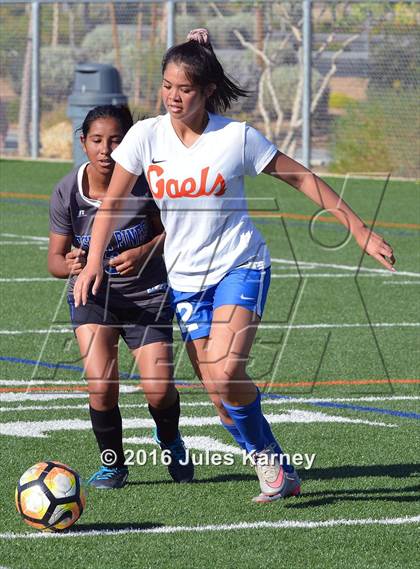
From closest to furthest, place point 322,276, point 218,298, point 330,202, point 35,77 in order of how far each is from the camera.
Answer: point 330,202 → point 218,298 → point 322,276 → point 35,77

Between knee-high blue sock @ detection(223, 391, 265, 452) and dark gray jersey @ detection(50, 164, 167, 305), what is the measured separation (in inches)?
32.8

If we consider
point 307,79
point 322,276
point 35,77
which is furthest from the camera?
point 35,77

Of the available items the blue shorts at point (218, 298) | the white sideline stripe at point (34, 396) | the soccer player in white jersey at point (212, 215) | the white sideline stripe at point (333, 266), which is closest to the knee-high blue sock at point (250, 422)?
the soccer player in white jersey at point (212, 215)

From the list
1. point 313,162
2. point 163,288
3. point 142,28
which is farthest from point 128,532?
point 142,28

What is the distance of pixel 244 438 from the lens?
6.93 m

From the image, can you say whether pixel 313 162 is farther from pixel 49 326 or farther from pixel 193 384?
pixel 193 384

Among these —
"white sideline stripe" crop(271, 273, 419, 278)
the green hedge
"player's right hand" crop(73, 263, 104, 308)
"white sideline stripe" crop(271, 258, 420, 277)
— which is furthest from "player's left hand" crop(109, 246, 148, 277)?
the green hedge

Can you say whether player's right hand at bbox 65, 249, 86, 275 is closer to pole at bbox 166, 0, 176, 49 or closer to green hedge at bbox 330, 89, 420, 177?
green hedge at bbox 330, 89, 420, 177

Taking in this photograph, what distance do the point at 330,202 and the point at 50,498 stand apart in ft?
6.07

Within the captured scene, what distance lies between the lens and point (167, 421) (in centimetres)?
737

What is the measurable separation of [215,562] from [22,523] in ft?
3.40

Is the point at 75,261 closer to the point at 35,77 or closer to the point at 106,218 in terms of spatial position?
the point at 106,218

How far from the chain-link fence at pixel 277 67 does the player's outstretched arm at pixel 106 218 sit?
19.6 metres

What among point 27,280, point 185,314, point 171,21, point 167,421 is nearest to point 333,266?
point 27,280
